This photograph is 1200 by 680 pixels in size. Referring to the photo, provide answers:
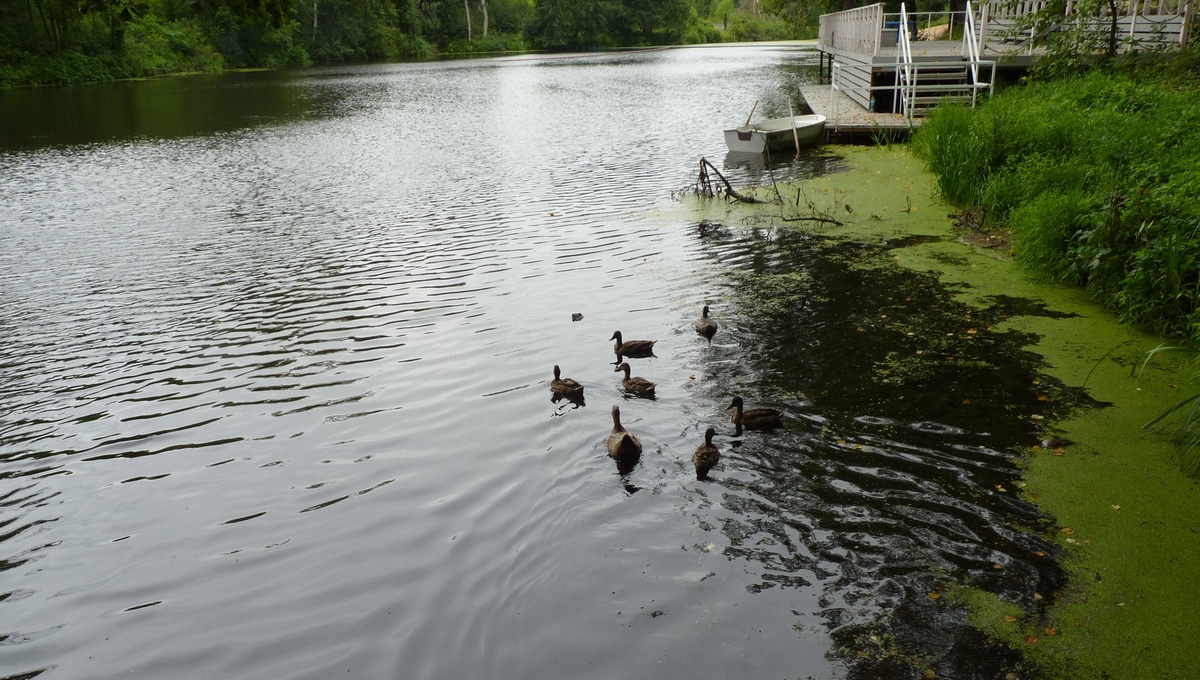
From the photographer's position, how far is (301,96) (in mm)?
43969

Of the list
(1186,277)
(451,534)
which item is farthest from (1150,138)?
(451,534)

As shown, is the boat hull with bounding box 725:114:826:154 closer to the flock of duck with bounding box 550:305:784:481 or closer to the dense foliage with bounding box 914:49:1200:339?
the dense foliage with bounding box 914:49:1200:339

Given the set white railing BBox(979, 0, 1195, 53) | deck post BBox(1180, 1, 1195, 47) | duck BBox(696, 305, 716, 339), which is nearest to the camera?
duck BBox(696, 305, 716, 339)

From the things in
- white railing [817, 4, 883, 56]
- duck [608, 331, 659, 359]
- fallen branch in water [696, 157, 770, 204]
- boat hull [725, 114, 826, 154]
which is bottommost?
duck [608, 331, 659, 359]

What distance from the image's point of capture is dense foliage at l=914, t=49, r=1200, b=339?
309 inches

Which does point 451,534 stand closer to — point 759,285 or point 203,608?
point 203,608

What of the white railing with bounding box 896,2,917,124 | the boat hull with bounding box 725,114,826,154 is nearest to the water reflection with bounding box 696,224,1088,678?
the boat hull with bounding box 725,114,826,154

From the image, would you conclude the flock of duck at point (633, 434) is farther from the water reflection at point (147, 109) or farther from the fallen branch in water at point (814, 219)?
the water reflection at point (147, 109)

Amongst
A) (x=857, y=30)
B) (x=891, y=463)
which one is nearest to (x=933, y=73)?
(x=857, y=30)

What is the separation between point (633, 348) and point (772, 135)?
44.6 feet

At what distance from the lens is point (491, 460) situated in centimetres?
661

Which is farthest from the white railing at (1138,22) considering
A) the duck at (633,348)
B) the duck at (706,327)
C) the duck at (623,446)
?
the duck at (623,446)

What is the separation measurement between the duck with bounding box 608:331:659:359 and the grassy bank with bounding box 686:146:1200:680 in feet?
11.6

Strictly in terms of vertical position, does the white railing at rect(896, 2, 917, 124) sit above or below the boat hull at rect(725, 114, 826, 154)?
above
